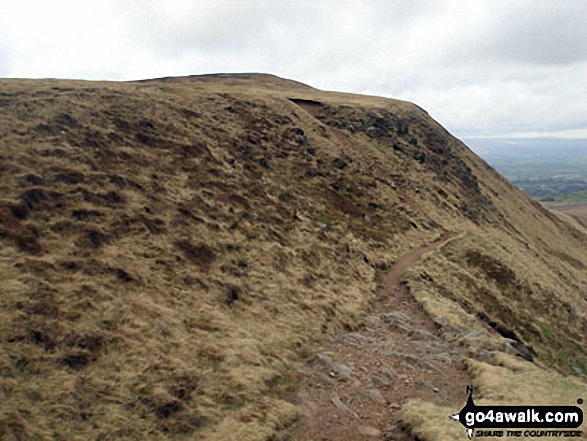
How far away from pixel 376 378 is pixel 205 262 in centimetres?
1063

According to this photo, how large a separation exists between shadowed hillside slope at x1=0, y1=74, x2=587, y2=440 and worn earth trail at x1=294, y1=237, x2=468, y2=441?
3.07ft

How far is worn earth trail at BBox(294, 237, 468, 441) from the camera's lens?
13.8 metres

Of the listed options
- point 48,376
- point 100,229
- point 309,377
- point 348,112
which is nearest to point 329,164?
point 348,112

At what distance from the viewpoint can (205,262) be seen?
2253 centimetres

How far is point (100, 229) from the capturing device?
20.9 metres

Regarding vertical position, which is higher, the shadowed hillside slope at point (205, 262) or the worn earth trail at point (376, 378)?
the shadowed hillside slope at point (205, 262)

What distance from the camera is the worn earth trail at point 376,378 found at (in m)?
13.8

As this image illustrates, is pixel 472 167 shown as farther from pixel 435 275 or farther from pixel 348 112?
pixel 435 275

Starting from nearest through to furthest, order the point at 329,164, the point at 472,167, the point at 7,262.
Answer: the point at 7,262 → the point at 329,164 → the point at 472,167

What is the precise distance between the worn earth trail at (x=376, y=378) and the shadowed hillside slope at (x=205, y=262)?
0.94m

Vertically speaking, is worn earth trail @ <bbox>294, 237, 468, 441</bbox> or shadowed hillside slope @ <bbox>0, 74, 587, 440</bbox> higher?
shadowed hillside slope @ <bbox>0, 74, 587, 440</bbox>

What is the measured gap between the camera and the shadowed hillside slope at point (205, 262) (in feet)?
42.8

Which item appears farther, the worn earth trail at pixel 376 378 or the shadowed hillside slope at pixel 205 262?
the worn earth trail at pixel 376 378

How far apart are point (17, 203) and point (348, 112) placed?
4727 cm
